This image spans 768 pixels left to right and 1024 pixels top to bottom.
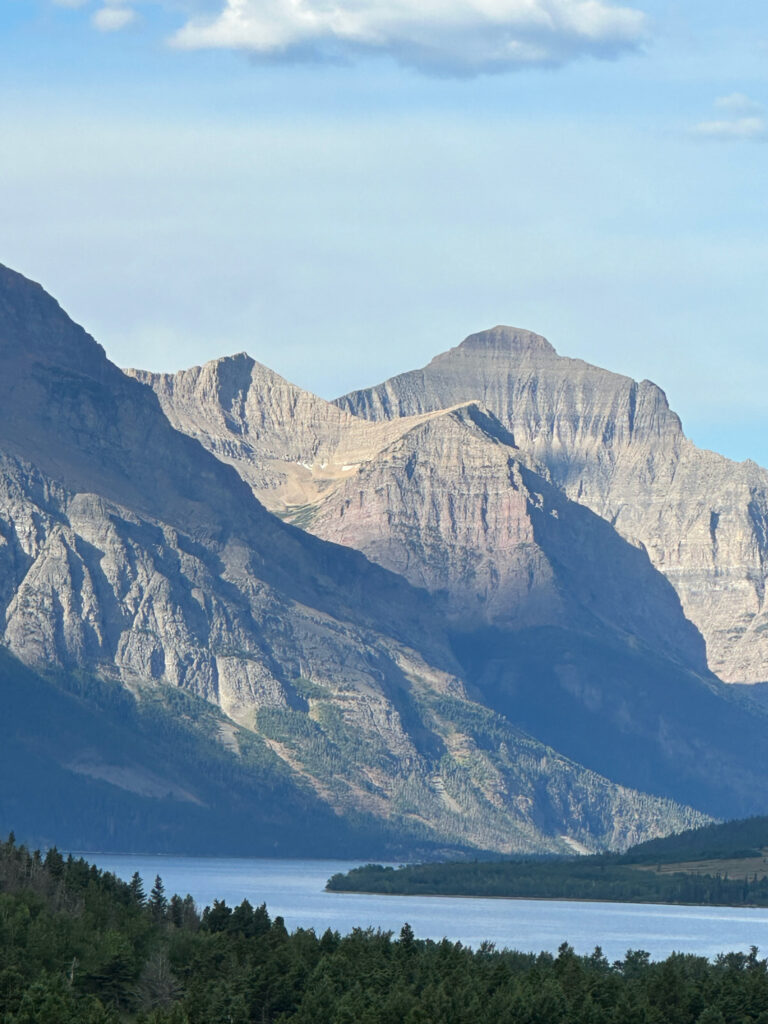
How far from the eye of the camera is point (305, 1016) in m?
195

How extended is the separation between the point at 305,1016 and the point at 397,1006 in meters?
7.86

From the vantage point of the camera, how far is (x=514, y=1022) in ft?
651

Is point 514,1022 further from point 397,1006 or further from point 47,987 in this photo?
point 47,987

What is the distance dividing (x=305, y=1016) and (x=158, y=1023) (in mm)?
22997

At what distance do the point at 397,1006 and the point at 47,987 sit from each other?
99.6 ft

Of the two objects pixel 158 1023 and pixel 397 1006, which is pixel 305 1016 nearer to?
pixel 397 1006

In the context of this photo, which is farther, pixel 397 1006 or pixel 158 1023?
pixel 397 1006

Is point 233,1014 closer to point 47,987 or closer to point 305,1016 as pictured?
point 305,1016

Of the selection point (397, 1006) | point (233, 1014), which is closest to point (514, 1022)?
point (397, 1006)

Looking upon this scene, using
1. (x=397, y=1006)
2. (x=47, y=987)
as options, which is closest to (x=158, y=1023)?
(x=47, y=987)

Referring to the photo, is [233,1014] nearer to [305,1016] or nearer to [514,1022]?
[305,1016]

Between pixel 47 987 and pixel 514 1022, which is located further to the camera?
pixel 514 1022

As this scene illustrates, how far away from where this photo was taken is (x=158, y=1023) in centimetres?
17475

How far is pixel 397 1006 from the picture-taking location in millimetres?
195875
